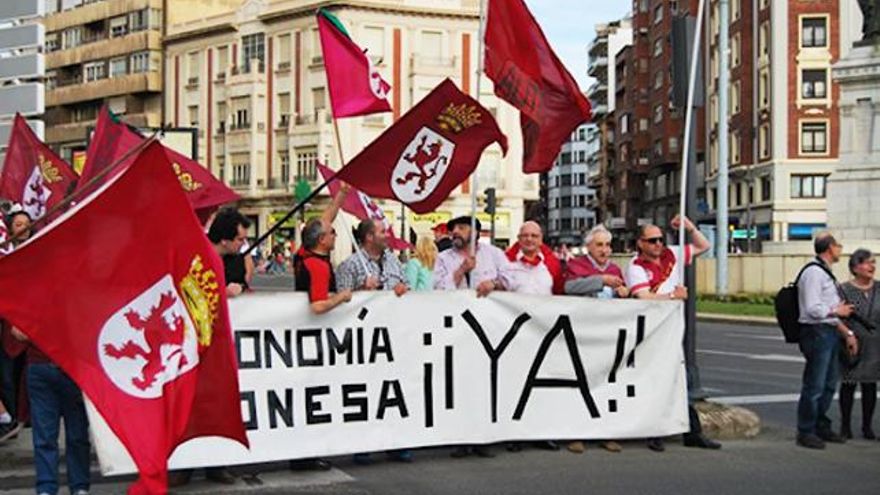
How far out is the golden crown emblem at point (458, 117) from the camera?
970 centimetres

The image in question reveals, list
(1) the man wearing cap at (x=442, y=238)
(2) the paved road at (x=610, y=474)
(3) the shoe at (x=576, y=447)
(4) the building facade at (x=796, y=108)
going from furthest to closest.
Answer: (4) the building facade at (x=796, y=108) < (1) the man wearing cap at (x=442, y=238) < (3) the shoe at (x=576, y=447) < (2) the paved road at (x=610, y=474)

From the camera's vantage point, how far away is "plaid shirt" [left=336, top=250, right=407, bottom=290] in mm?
9750

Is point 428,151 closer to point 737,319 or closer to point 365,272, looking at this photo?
point 365,272

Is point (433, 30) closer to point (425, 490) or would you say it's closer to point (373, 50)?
point (373, 50)

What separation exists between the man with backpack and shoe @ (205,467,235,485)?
4652mm

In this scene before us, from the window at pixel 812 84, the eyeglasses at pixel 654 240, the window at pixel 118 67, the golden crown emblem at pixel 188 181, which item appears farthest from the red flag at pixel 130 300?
the window at pixel 118 67

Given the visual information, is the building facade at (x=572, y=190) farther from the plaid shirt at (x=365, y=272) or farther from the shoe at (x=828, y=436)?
the plaid shirt at (x=365, y=272)

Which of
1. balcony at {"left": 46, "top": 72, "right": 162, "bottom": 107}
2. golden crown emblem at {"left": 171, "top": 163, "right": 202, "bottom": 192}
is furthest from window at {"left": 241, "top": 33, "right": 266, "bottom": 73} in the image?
golden crown emblem at {"left": 171, "top": 163, "right": 202, "bottom": 192}

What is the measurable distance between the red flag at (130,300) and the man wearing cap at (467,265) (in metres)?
4.05

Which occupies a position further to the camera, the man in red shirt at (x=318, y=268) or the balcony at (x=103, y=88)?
the balcony at (x=103, y=88)

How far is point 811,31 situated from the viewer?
67688 mm

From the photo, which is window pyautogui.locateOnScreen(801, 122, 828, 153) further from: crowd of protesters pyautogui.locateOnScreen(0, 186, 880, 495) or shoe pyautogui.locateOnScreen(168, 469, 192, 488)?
shoe pyautogui.locateOnScreen(168, 469, 192, 488)

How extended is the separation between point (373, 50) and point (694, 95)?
67.8m

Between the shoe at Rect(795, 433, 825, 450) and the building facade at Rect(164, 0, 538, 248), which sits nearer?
the shoe at Rect(795, 433, 825, 450)
